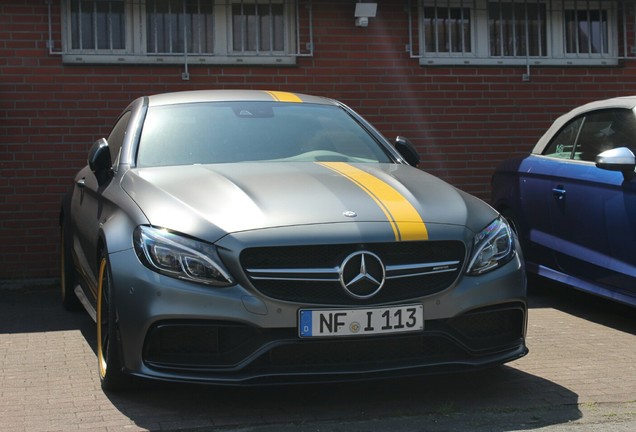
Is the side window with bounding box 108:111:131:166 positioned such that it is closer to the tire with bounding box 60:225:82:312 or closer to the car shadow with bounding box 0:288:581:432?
the tire with bounding box 60:225:82:312

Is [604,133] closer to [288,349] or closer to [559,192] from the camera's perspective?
[559,192]

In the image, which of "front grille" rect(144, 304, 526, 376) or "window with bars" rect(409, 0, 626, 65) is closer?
"front grille" rect(144, 304, 526, 376)

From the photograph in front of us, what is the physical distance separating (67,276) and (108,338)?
9.10ft

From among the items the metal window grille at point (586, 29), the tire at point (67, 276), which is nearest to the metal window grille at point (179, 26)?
the tire at point (67, 276)

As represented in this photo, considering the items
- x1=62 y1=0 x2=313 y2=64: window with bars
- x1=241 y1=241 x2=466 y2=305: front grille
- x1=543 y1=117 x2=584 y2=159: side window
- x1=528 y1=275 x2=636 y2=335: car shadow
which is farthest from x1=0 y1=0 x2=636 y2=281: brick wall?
x1=241 y1=241 x2=466 y2=305: front grille

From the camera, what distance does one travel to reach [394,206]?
15.3 feet

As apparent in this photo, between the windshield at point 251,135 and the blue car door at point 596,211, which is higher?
the windshield at point 251,135

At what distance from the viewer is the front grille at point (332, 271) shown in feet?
14.1

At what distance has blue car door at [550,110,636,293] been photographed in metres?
6.45

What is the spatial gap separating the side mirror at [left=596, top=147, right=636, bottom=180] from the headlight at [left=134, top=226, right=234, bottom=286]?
3084mm

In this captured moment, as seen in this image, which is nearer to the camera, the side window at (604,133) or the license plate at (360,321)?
the license plate at (360,321)

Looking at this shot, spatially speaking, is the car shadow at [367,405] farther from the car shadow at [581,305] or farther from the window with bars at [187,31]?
the window with bars at [187,31]

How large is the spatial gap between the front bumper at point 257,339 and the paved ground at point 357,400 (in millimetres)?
217

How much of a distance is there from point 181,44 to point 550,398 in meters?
5.71
